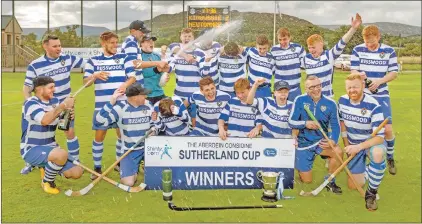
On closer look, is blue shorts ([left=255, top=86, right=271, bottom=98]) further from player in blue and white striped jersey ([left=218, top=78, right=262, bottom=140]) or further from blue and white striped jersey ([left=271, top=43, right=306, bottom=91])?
player in blue and white striped jersey ([left=218, top=78, right=262, bottom=140])

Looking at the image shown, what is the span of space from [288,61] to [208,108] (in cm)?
176

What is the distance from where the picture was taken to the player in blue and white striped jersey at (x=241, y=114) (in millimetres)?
6625

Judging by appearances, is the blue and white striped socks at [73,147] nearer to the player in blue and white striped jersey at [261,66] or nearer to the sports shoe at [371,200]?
the player in blue and white striped jersey at [261,66]

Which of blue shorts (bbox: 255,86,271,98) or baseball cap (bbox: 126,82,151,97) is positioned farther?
blue shorts (bbox: 255,86,271,98)

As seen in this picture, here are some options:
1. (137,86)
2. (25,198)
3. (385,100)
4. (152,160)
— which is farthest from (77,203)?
(385,100)

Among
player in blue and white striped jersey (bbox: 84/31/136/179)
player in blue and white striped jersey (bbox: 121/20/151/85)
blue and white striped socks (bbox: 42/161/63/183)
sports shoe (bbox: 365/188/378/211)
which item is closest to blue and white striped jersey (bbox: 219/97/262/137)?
player in blue and white striped jersey (bbox: 84/31/136/179)

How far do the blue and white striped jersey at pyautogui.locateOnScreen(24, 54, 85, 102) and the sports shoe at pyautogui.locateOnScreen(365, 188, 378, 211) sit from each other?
162 inches

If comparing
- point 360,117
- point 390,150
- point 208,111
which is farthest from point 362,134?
point 208,111

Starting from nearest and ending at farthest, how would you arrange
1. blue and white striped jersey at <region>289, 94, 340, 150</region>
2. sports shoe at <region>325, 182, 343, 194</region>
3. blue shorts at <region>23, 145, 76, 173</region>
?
1. blue shorts at <region>23, 145, 76, 173</region>
2. sports shoe at <region>325, 182, 343, 194</region>
3. blue and white striped jersey at <region>289, 94, 340, 150</region>

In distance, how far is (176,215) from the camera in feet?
17.1

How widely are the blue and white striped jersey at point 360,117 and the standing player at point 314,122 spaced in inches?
6.4

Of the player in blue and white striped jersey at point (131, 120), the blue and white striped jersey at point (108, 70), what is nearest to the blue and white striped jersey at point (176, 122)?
the player in blue and white striped jersey at point (131, 120)

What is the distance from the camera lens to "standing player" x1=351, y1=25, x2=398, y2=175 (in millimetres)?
7117

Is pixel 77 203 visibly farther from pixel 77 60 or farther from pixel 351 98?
pixel 351 98
